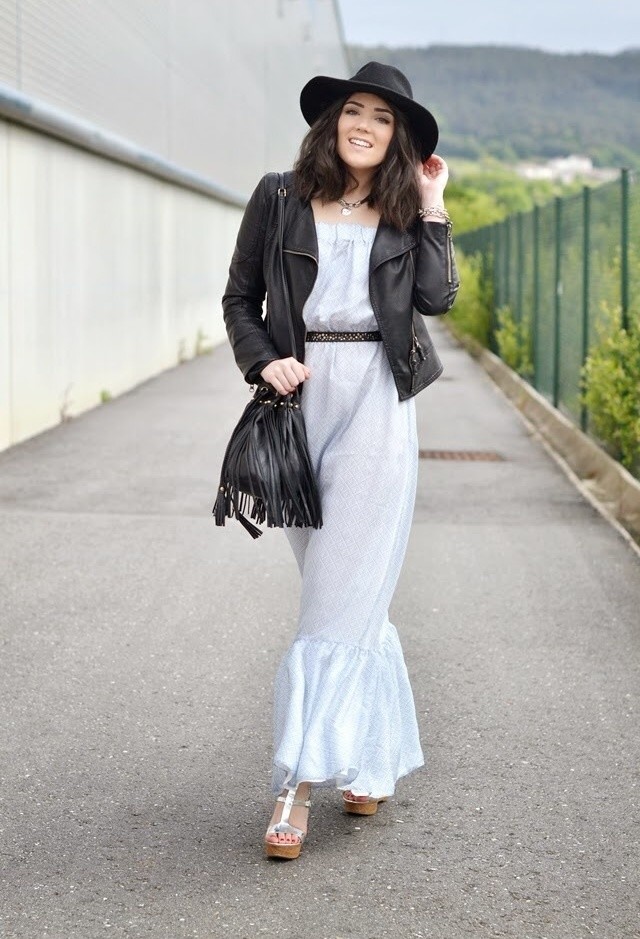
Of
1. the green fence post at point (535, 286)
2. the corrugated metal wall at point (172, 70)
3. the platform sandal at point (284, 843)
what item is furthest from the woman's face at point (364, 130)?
the green fence post at point (535, 286)

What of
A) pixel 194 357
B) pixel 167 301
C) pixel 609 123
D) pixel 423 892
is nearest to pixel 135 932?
pixel 423 892

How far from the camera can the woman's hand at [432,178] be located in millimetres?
4078

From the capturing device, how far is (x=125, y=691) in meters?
5.54

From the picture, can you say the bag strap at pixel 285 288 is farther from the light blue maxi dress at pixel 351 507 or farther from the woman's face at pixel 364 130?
the woman's face at pixel 364 130

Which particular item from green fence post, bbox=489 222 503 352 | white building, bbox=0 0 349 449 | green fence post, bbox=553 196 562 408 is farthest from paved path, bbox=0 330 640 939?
green fence post, bbox=489 222 503 352

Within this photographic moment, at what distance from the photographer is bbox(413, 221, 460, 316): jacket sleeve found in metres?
4.03

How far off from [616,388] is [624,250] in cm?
113

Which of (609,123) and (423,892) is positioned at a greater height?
(609,123)

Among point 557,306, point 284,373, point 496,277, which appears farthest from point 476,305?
point 284,373

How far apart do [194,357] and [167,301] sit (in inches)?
119

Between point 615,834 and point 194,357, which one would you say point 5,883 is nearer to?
point 615,834

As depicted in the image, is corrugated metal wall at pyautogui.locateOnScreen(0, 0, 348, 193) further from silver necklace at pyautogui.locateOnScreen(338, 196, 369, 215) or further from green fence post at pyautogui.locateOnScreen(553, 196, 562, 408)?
silver necklace at pyautogui.locateOnScreen(338, 196, 369, 215)

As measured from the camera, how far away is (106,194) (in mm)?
17234

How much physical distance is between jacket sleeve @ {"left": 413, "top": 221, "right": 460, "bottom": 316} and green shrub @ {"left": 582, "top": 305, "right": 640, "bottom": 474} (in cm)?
583
